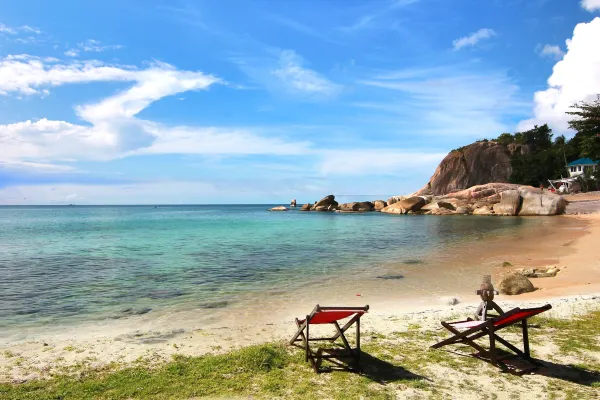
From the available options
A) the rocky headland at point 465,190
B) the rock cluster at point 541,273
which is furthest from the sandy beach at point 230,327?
the rocky headland at point 465,190

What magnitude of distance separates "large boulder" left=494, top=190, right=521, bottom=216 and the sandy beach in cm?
4273

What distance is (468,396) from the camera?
5379 millimetres

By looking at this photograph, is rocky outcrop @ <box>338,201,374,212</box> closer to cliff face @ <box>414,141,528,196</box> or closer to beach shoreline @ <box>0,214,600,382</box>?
cliff face @ <box>414,141,528,196</box>

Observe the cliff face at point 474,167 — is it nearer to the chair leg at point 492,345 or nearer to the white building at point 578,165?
the white building at point 578,165

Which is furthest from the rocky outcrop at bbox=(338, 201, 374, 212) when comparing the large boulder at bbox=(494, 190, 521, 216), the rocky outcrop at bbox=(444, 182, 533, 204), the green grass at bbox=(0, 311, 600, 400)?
the green grass at bbox=(0, 311, 600, 400)

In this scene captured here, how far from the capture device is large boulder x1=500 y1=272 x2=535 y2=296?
1205 cm

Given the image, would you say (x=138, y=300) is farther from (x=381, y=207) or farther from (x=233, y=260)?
(x=381, y=207)

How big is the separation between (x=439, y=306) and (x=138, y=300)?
343 inches

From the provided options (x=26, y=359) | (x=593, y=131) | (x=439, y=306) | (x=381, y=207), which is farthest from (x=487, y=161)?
(x=26, y=359)

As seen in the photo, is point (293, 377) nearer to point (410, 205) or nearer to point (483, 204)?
point (483, 204)

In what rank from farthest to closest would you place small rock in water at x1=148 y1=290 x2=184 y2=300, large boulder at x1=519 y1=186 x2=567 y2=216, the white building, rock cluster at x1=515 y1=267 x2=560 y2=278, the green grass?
the white building, large boulder at x1=519 y1=186 x2=567 y2=216, rock cluster at x1=515 y1=267 x2=560 y2=278, small rock in water at x1=148 y1=290 x2=184 y2=300, the green grass

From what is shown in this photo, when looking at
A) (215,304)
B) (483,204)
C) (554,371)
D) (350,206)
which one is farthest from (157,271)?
(350,206)

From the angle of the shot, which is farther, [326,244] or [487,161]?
[487,161]

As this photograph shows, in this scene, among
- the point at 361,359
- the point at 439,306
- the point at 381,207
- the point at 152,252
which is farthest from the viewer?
the point at 381,207
